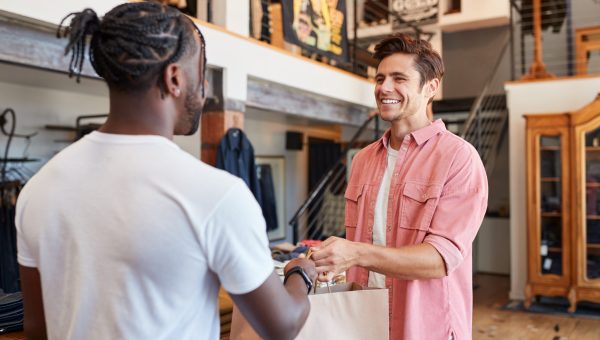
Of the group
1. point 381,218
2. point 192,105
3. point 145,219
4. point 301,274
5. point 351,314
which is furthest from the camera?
point 381,218

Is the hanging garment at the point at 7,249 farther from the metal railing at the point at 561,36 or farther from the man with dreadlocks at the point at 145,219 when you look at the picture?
the metal railing at the point at 561,36

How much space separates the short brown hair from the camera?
164cm

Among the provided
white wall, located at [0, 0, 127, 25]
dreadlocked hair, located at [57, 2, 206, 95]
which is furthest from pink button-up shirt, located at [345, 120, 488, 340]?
white wall, located at [0, 0, 127, 25]

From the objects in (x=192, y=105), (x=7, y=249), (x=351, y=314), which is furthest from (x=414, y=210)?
(x=7, y=249)

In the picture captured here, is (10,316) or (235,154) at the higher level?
(235,154)

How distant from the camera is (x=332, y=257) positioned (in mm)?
1299

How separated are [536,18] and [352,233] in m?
5.66

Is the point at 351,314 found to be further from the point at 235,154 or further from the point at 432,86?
the point at 235,154

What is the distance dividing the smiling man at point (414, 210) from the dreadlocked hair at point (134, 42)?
0.64 m

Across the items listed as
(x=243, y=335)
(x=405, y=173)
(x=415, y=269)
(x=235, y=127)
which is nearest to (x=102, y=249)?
(x=243, y=335)

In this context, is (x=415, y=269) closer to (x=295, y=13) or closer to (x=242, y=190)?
(x=242, y=190)

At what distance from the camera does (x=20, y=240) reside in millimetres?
922

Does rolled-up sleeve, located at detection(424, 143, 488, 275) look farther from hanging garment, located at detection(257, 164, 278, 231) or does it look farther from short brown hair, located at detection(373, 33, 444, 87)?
hanging garment, located at detection(257, 164, 278, 231)

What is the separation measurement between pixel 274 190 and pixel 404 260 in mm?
7109
